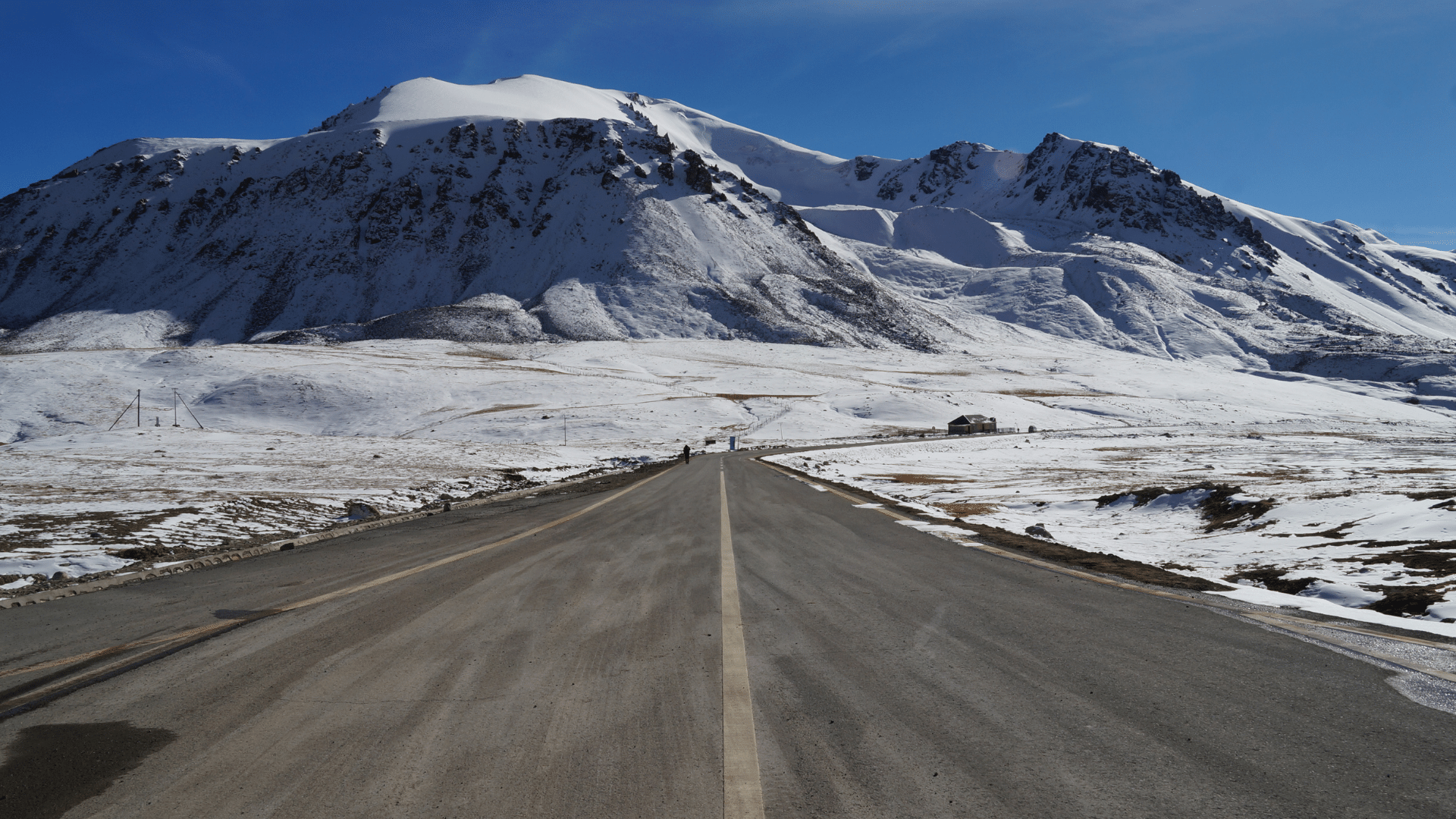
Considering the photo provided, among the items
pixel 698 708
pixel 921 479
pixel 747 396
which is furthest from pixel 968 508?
pixel 747 396

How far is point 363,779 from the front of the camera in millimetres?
2752

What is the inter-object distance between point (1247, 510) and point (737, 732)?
483 inches

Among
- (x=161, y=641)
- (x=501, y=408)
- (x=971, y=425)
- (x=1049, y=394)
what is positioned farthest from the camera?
(x=1049, y=394)

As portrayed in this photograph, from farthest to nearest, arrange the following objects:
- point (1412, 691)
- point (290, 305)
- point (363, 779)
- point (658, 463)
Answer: point (290, 305) < point (658, 463) < point (1412, 691) < point (363, 779)

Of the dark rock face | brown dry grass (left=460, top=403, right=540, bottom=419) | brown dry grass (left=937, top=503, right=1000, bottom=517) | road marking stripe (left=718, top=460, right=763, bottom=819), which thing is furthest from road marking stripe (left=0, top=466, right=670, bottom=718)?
the dark rock face

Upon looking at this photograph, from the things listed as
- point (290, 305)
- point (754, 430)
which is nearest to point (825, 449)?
point (754, 430)

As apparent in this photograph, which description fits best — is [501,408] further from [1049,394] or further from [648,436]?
[1049,394]

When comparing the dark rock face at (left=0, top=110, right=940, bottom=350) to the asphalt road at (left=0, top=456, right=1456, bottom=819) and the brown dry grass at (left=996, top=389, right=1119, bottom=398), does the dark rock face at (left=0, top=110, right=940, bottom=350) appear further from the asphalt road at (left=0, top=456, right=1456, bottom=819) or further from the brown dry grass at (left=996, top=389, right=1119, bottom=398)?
the asphalt road at (left=0, top=456, right=1456, bottom=819)

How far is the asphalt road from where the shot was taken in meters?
2.61

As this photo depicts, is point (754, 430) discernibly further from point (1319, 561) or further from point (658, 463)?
point (1319, 561)

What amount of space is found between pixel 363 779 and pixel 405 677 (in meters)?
1.18

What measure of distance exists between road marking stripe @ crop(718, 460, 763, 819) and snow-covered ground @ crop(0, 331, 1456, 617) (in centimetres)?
527

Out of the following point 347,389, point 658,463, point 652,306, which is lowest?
point 658,463

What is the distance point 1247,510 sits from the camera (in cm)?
1166
